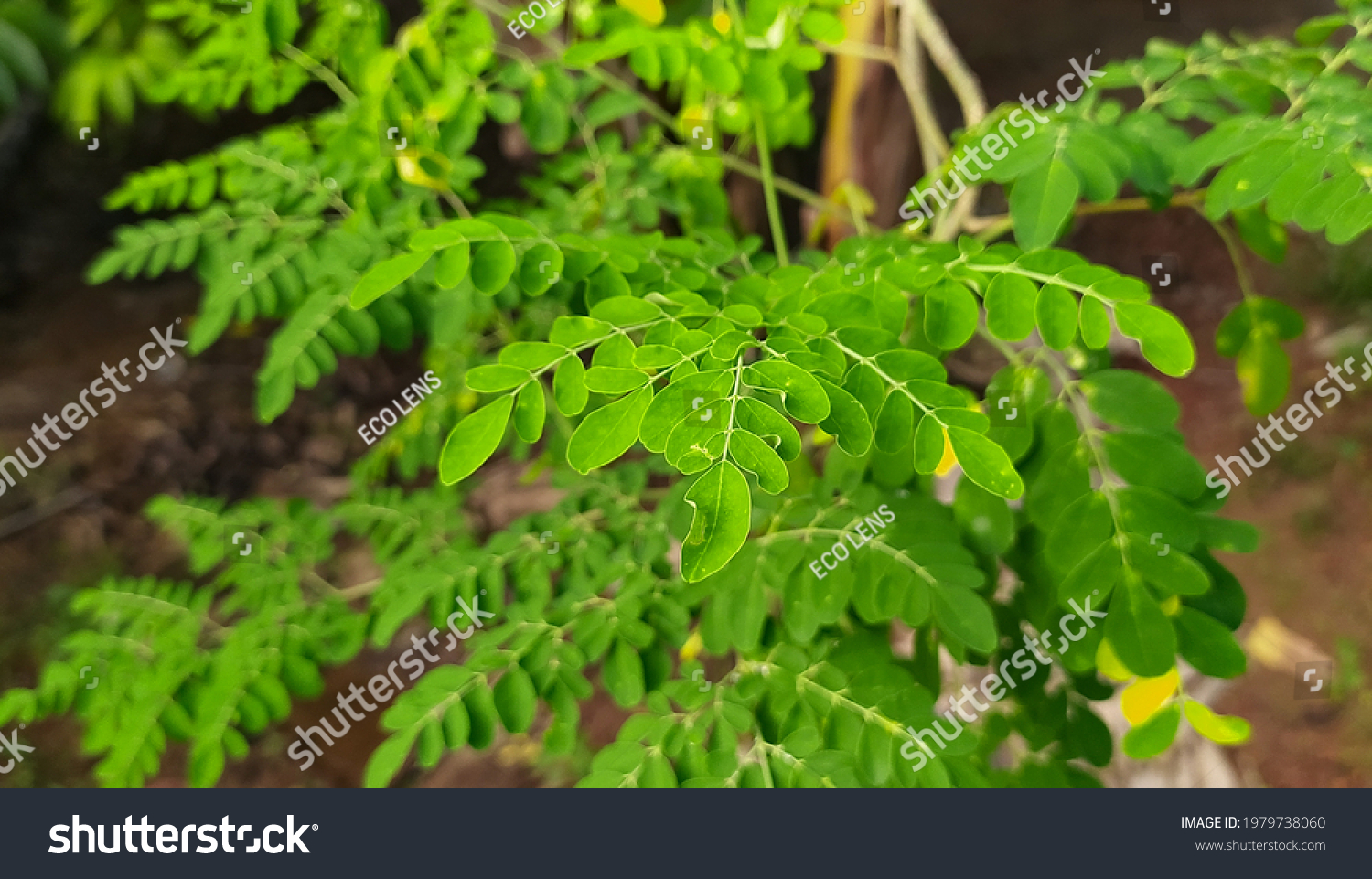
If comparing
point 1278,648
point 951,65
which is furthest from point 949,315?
point 1278,648

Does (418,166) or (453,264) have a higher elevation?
(418,166)

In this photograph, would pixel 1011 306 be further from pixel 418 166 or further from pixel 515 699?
pixel 418 166

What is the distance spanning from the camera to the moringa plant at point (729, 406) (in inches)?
24.0

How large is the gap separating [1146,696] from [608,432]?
2.06 ft

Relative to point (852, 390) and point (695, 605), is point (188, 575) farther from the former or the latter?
point (852, 390)

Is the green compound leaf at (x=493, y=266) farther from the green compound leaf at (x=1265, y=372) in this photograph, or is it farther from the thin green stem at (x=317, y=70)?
the green compound leaf at (x=1265, y=372)

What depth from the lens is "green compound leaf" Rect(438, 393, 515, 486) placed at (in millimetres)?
583

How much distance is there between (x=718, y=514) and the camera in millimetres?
476

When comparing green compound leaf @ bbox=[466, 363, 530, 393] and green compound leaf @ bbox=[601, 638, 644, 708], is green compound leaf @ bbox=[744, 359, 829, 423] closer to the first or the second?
green compound leaf @ bbox=[466, 363, 530, 393]

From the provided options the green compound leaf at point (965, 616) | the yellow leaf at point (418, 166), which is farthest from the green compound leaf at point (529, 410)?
the yellow leaf at point (418, 166)

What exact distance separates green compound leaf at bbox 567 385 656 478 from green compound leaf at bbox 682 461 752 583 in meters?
0.08

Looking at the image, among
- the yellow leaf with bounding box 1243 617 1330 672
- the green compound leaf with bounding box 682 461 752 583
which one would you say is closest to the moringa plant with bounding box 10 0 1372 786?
the green compound leaf with bounding box 682 461 752 583

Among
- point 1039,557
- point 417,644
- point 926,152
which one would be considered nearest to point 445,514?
point 417,644
